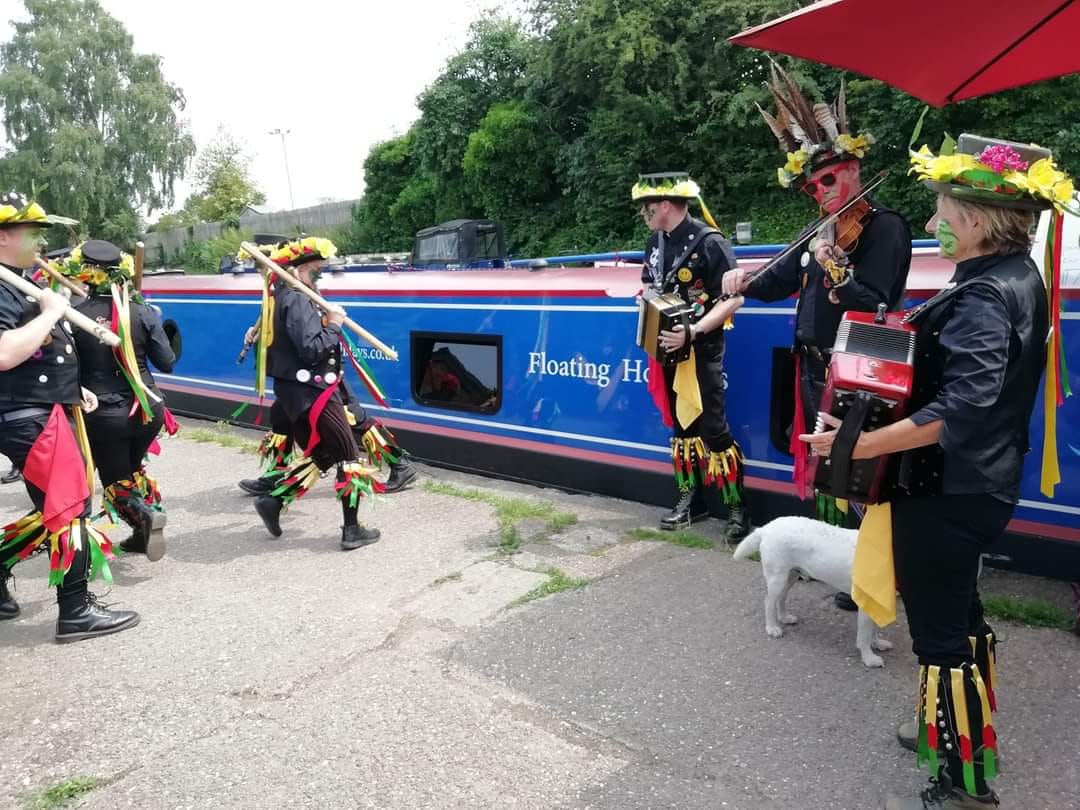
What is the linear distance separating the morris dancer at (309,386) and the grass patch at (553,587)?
1.35 metres

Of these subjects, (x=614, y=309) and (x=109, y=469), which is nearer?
(x=109, y=469)

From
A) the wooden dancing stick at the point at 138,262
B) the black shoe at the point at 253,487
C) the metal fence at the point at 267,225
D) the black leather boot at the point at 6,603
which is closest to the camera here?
the black leather boot at the point at 6,603

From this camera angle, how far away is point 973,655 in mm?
2586

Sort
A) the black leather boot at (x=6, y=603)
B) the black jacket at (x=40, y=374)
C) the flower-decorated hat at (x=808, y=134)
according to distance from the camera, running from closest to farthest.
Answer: the flower-decorated hat at (x=808, y=134) → the black jacket at (x=40, y=374) → the black leather boot at (x=6, y=603)

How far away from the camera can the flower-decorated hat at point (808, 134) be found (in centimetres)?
369

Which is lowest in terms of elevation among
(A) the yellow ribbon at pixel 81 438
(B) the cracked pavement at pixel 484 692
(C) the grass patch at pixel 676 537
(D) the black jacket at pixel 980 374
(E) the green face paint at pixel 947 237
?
(B) the cracked pavement at pixel 484 692

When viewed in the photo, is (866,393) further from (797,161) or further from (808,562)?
(797,161)

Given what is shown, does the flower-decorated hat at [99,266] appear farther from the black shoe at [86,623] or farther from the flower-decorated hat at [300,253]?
the black shoe at [86,623]

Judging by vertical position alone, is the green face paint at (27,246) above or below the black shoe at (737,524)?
above

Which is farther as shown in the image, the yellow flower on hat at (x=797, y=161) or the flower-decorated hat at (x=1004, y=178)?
the yellow flower on hat at (x=797, y=161)

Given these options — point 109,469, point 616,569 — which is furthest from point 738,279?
point 109,469

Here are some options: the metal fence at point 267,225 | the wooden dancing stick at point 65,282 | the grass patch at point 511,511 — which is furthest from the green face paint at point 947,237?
the metal fence at point 267,225

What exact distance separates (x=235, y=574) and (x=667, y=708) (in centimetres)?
281

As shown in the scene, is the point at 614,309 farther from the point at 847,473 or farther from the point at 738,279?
the point at 847,473
